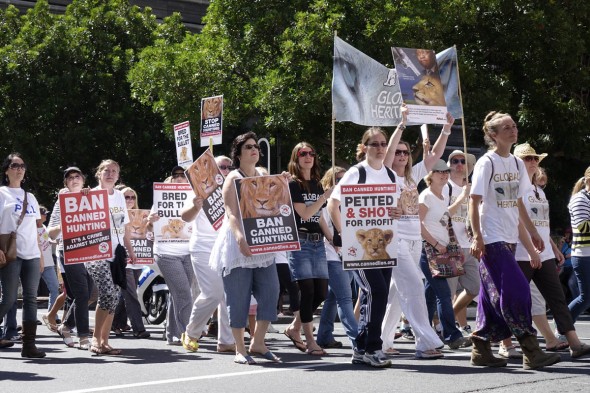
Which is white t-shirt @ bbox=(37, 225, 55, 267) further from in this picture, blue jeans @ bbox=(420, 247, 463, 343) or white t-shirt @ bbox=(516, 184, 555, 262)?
white t-shirt @ bbox=(516, 184, 555, 262)

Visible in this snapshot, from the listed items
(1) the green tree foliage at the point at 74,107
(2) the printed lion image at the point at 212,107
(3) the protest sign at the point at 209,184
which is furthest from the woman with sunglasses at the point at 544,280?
(1) the green tree foliage at the point at 74,107

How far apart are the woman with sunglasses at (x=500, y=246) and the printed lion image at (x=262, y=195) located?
167cm

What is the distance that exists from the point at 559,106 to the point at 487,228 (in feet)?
60.5

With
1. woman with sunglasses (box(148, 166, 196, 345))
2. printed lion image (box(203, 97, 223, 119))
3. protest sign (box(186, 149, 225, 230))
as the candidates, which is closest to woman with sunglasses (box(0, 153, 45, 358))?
woman with sunglasses (box(148, 166, 196, 345))

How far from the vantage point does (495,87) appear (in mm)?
25297

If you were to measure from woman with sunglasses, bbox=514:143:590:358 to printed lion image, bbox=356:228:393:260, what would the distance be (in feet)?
3.57

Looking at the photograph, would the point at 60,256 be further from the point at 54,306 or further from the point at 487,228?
the point at 487,228

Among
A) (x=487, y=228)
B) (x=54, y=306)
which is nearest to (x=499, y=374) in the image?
(x=487, y=228)

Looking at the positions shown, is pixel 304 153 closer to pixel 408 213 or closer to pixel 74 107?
pixel 408 213

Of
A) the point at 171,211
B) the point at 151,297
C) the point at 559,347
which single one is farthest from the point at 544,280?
the point at 151,297

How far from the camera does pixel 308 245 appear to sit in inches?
401

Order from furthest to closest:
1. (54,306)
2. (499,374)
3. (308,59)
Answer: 1. (308,59)
2. (54,306)
3. (499,374)

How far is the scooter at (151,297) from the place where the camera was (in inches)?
606

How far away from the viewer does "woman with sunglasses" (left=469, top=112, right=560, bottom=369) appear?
837 centimetres
